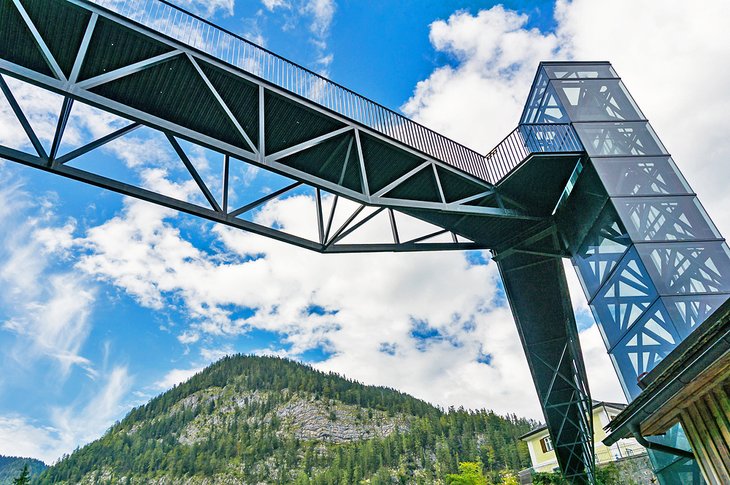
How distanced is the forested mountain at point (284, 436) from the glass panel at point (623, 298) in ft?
247

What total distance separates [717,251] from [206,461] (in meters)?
133

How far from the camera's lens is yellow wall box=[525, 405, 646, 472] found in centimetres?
2686

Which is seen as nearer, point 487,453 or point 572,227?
point 572,227

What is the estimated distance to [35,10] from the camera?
23.2 feet

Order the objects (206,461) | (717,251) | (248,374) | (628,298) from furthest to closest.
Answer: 1. (248,374)
2. (206,461)
3. (628,298)
4. (717,251)

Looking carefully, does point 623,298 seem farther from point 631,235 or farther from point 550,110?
point 550,110

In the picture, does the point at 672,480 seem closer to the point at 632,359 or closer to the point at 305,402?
the point at 632,359

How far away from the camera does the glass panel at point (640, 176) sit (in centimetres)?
1029

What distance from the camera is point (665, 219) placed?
986 centimetres

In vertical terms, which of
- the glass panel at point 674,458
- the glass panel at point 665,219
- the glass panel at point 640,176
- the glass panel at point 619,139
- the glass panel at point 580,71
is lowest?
the glass panel at point 674,458

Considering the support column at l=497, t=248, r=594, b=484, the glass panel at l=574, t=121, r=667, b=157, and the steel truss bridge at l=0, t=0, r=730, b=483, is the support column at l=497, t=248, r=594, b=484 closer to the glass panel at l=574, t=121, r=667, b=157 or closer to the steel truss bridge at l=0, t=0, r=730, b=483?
the steel truss bridge at l=0, t=0, r=730, b=483

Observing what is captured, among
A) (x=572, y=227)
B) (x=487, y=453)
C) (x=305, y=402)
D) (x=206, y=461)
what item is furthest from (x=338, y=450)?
(x=572, y=227)

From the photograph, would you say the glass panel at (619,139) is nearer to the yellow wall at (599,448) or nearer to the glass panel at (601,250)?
the glass panel at (601,250)

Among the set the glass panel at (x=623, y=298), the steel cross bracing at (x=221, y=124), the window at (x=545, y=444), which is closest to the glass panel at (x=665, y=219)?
the glass panel at (x=623, y=298)
